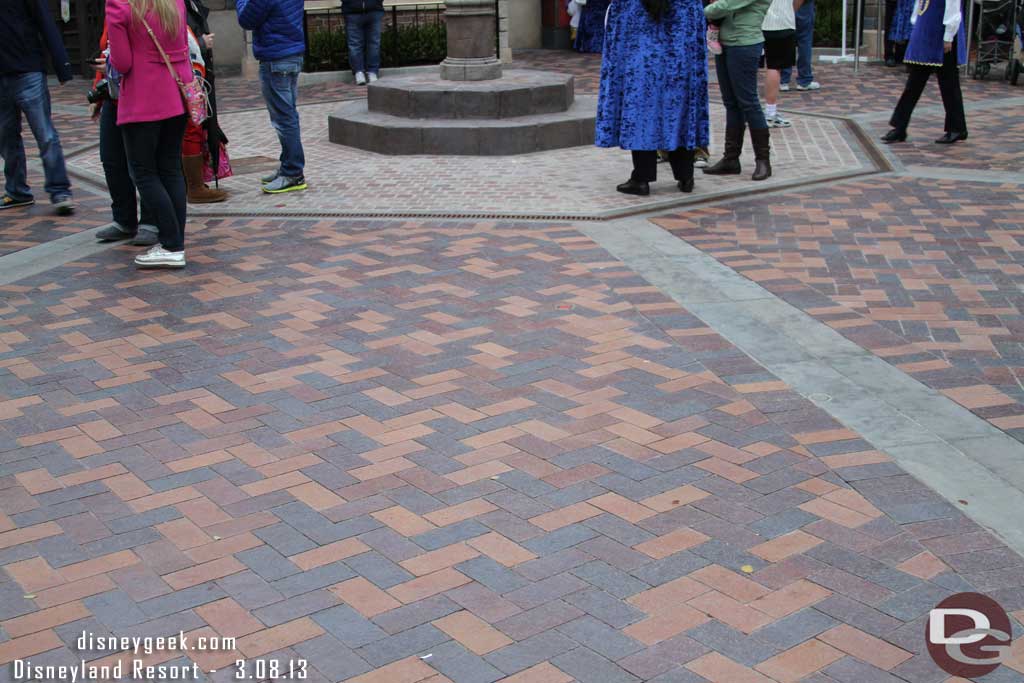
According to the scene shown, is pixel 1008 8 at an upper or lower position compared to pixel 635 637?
upper

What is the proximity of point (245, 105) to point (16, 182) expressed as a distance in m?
5.74

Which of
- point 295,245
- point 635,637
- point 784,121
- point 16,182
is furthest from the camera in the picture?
point 784,121

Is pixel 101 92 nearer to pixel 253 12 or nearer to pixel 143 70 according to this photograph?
pixel 143 70

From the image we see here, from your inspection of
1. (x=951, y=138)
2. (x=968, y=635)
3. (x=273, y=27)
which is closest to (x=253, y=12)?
(x=273, y=27)

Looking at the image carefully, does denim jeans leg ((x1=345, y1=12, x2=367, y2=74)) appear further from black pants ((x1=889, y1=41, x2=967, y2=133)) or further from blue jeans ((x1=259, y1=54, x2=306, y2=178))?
black pants ((x1=889, y1=41, x2=967, y2=133))

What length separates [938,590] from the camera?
136 inches

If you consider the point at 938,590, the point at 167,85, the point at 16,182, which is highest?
the point at 167,85

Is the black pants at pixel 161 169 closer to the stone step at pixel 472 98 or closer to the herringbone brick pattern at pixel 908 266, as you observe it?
the herringbone brick pattern at pixel 908 266

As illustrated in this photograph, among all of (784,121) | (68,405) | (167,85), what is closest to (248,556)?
(68,405)

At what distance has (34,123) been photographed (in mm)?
A: 8352

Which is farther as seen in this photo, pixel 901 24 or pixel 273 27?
pixel 901 24

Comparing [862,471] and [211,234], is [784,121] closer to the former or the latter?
[211,234]

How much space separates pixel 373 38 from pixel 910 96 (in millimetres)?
7916

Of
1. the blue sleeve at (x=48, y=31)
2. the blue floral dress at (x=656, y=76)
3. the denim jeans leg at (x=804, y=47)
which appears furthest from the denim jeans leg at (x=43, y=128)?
the denim jeans leg at (x=804, y=47)
